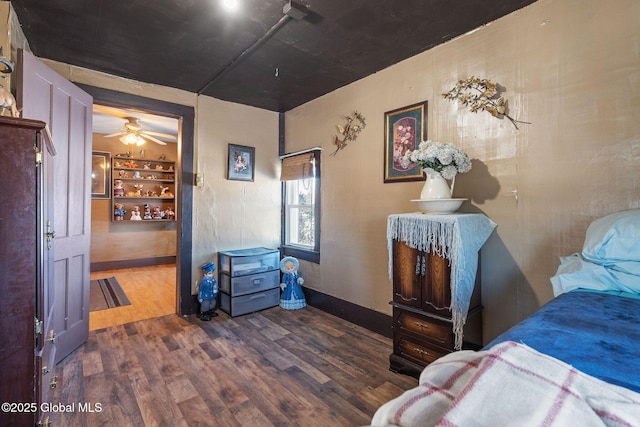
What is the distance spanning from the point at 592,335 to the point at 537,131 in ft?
5.02

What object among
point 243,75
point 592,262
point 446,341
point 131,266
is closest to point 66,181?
point 243,75

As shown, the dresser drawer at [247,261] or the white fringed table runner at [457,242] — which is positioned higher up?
the white fringed table runner at [457,242]

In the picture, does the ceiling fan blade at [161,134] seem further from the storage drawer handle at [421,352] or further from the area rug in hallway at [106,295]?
the storage drawer handle at [421,352]

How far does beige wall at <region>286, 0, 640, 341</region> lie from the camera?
170cm

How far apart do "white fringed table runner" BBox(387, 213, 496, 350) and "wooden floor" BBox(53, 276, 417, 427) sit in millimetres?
692

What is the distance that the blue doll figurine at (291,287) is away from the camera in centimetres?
371

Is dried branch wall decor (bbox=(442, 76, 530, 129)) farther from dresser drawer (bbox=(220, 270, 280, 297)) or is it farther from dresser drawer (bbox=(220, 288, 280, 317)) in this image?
dresser drawer (bbox=(220, 288, 280, 317))

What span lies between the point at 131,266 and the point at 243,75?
4.83 metres

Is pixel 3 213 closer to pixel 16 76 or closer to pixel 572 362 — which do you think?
pixel 16 76

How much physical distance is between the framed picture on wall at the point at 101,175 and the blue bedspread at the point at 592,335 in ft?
21.9

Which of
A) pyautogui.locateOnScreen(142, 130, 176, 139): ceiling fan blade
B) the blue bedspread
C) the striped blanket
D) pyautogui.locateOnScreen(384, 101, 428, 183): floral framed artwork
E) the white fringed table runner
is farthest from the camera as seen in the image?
pyautogui.locateOnScreen(142, 130, 176, 139): ceiling fan blade

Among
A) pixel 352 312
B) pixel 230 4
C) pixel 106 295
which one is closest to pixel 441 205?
pixel 352 312

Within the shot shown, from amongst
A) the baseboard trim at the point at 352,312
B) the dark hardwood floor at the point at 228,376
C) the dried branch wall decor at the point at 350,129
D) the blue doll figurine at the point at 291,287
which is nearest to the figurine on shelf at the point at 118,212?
the dark hardwood floor at the point at 228,376

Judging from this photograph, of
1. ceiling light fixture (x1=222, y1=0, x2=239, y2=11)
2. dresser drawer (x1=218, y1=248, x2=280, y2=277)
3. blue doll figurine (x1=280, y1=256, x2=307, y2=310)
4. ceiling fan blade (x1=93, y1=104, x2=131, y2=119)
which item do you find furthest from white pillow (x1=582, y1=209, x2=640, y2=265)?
ceiling fan blade (x1=93, y1=104, x2=131, y2=119)
